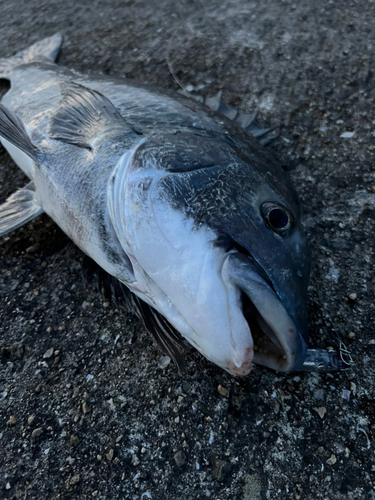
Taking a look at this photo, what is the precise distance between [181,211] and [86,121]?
1.02 m

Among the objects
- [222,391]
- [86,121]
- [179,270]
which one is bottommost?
[222,391]

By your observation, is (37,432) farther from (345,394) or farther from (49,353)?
(345,394)

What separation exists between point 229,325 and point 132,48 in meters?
3.86

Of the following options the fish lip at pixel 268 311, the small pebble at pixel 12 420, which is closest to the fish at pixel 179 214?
the fish lip at pixel 268 311

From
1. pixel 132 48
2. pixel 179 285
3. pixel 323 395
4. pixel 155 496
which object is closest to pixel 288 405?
pixel 323 395

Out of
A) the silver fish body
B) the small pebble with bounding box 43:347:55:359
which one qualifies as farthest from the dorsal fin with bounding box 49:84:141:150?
the small pebble with bounding box 43:347:55:359

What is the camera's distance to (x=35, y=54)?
381 cm

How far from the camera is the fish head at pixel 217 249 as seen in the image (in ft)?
4.47

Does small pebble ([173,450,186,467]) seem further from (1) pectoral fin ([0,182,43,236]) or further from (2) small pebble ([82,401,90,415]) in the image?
(1) pectoral fin ([0,182,43,236])

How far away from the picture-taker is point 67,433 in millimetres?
1793

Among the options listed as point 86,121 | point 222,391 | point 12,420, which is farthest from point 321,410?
point 86,121

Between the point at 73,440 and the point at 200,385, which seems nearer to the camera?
the point at 73,440

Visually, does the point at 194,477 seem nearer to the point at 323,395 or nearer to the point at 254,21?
the point at 323,395

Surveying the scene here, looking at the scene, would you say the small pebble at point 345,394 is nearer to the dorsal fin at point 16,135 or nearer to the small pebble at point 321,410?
the small pebble at point 321,410
